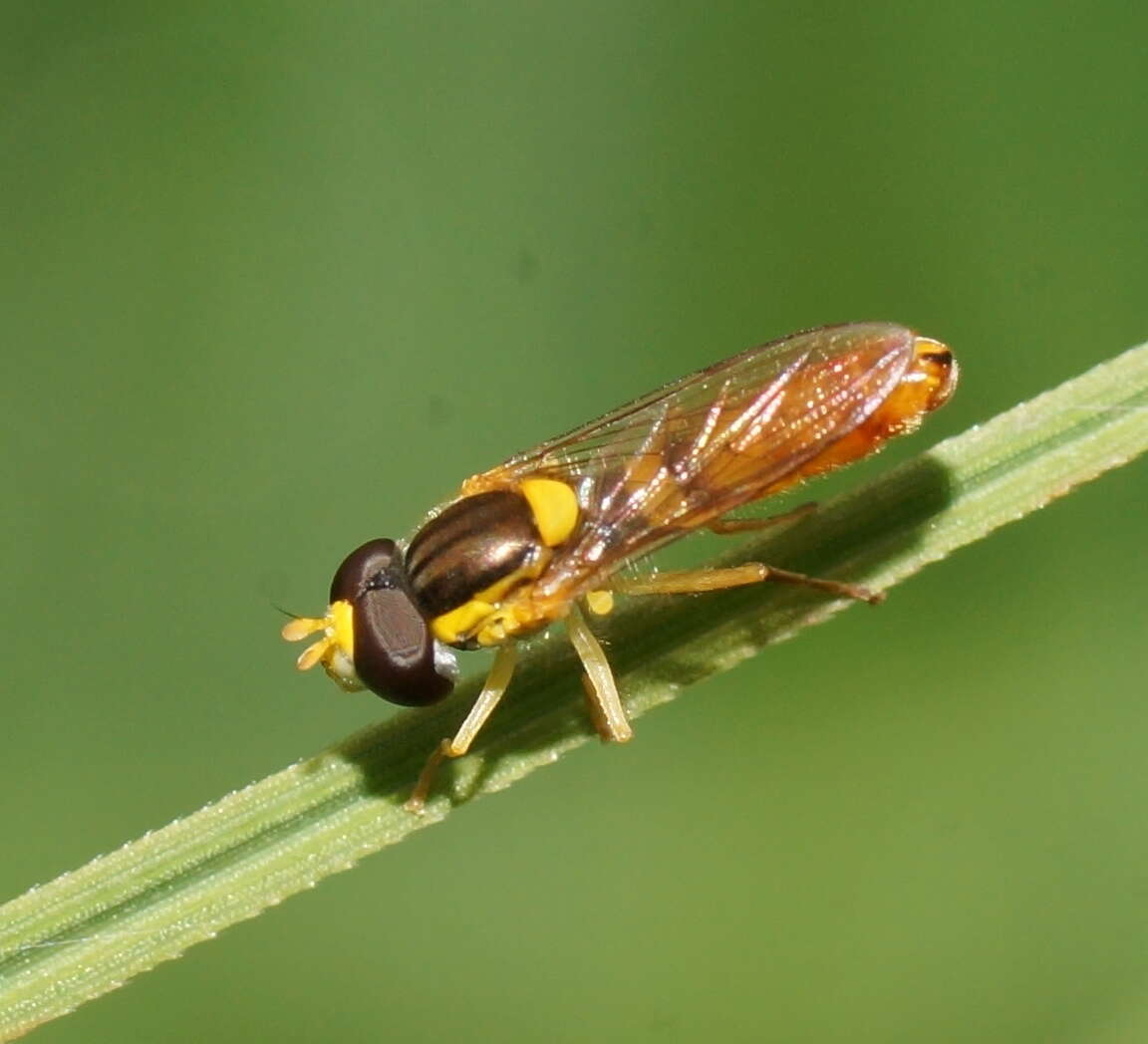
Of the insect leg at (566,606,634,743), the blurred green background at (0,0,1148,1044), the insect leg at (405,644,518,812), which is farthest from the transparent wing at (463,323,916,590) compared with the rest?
the blurred green background at (0,0,1148,1044)

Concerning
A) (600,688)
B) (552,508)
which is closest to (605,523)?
(552,508)

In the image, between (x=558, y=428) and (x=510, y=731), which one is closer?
(x=510, y=731)

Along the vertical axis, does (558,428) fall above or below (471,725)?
below

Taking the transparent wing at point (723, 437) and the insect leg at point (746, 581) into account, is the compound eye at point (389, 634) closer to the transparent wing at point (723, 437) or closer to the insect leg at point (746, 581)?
the transparent wing at point (723, 437)

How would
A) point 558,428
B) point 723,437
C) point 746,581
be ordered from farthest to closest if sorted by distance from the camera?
1. point 558,428
2. point 723,437
3. point 746,581

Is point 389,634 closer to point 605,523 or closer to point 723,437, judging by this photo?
point 605,523

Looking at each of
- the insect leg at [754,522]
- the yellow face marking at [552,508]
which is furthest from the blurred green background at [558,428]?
the yellow face marking at [552,508]

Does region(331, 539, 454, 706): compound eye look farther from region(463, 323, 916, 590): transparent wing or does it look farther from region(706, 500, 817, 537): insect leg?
region(706, 500, 817, 537): insect leg

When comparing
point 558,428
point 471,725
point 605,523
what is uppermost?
point 605,523
